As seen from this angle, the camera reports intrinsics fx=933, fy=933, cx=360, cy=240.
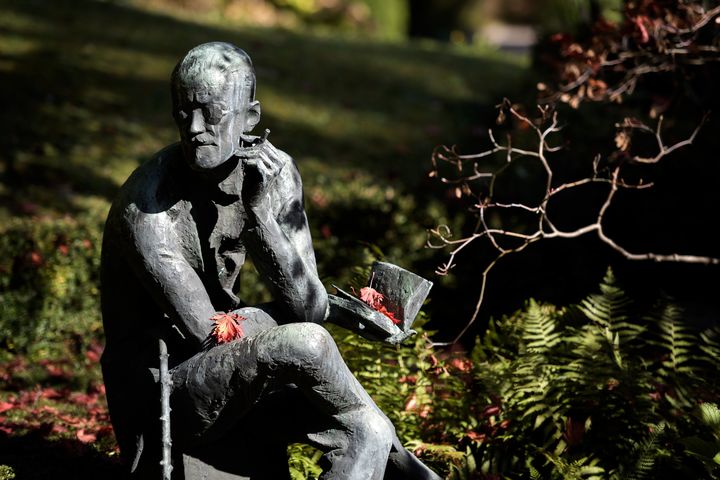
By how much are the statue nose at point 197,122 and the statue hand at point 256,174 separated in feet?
0.58

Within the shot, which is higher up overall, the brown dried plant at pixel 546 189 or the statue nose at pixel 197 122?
the statue nose at pixel 197 122

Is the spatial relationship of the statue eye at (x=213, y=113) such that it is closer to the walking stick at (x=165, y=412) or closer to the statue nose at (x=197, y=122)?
the statue nose at (x=197, y=122)

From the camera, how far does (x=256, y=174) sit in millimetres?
3521

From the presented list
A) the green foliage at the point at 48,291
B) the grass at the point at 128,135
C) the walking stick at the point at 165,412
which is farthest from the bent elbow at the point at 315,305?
the green foliage at the point at 48,291

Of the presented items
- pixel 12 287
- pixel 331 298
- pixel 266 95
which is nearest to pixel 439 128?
pixel 266 95

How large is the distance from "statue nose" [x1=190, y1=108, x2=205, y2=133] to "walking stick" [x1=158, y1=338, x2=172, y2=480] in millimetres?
886

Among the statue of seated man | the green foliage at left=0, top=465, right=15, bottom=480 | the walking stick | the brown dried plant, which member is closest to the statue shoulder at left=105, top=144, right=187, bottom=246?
the statue of seated man

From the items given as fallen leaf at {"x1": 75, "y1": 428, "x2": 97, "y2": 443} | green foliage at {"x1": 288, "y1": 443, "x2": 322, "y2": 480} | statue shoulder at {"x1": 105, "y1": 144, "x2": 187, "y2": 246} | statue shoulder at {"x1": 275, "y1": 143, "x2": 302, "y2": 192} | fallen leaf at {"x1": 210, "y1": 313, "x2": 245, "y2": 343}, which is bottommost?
fallen leaf at {"x1": 75, "y1": 428, "x2": 97, "y2": 443}

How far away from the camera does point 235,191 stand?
3.75m

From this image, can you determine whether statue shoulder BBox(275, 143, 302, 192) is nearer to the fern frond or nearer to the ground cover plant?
the ground cover plant

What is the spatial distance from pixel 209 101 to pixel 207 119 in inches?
2.7

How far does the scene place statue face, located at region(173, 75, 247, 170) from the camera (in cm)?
348

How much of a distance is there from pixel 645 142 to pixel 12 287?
5.43 metres

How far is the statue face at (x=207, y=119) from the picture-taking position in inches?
137
